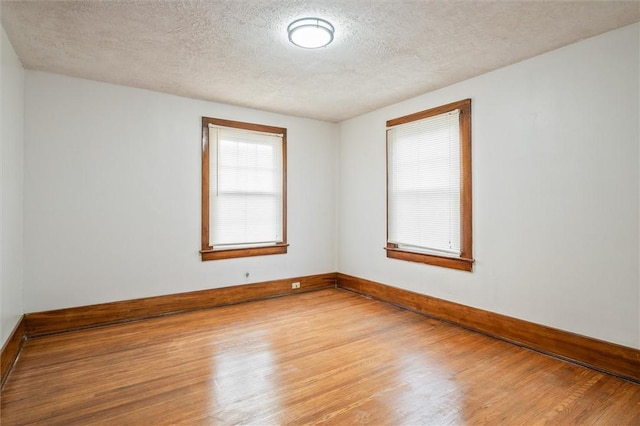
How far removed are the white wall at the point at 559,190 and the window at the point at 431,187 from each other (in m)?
0.12

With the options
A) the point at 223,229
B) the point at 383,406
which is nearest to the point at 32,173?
the point at 223,229

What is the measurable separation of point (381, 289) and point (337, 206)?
1.59m

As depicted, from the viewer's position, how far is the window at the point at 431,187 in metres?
3.86

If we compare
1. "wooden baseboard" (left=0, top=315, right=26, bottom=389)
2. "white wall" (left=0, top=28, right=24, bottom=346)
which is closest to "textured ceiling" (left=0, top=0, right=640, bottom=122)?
"white wall" (left=0, top=28, right=24, bottom=346)

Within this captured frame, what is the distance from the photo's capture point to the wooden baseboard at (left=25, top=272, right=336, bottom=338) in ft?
11.8

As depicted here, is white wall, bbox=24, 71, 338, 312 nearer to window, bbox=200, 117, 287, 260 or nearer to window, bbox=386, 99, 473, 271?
window, bbox=200, 117, 287, 260

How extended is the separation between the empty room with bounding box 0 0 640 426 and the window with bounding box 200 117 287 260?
29 millimetres

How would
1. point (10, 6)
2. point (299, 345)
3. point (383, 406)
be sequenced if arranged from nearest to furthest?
point (383, 406)
point (10, 6)
point (299, 345)

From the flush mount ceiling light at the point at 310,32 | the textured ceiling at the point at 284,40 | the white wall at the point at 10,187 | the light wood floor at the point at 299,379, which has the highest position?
the textured ceiling at the point at 284,40

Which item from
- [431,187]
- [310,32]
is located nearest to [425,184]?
[431,187]

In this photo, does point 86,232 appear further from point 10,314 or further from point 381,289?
point 381,289

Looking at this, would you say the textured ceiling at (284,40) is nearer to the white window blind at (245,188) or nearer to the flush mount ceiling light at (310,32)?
the flush mount ceiling light at (310,32)

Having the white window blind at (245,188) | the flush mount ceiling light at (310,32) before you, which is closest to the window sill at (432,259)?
the white window blind at (245,188)

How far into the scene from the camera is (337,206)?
5812 mm
